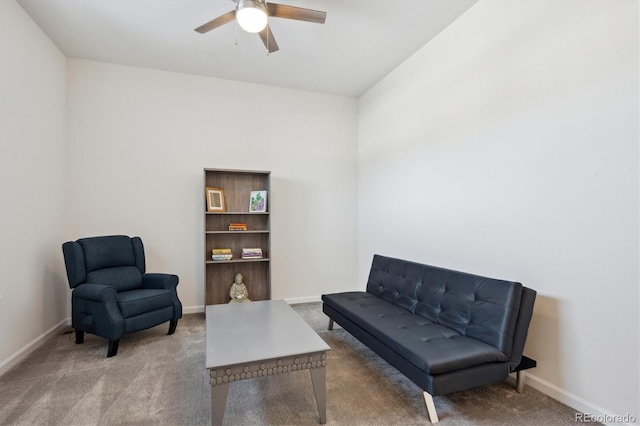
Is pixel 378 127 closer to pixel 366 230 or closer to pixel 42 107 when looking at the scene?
pixel 366 230

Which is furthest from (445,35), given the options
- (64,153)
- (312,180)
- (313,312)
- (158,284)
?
(64,153)

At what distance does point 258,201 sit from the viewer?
421cm

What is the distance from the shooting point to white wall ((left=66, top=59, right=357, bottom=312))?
381cm

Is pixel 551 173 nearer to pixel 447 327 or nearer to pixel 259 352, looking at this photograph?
pixel 447 327

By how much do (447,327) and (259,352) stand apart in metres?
1.41

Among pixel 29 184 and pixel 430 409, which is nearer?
pixel 430 409

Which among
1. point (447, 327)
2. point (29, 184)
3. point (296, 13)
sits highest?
point (296, 13)

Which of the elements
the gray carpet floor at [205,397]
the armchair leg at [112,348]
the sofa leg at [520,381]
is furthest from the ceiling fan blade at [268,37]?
the sofa leg at [520,381]

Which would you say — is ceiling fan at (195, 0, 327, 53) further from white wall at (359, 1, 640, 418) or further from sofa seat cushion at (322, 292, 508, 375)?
sofa seat cushion at (322, 292, 508, 375)

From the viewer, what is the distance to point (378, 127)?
436 centimetres

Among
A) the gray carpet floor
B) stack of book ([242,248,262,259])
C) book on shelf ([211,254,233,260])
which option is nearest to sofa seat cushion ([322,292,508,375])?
the gray carpet floor

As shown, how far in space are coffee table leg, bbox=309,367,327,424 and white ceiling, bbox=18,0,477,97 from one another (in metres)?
2.87

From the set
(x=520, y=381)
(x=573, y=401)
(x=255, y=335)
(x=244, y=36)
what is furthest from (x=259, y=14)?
(x=573, y=401)

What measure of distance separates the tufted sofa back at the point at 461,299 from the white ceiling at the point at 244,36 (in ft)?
7.58
